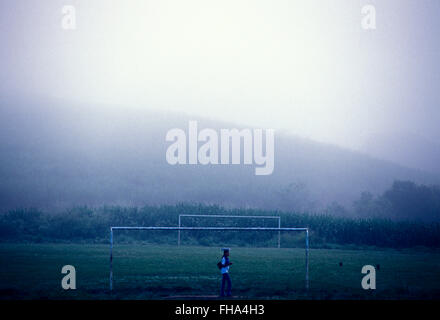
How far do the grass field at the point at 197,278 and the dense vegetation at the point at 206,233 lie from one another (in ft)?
38.9

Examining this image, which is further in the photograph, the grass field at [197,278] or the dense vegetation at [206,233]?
the dense vegetation at [206,233]

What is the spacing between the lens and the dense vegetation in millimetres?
35875

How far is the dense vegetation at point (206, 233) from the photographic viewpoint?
1412 inches

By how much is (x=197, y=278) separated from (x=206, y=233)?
66.0 feet

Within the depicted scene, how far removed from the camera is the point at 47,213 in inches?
1507

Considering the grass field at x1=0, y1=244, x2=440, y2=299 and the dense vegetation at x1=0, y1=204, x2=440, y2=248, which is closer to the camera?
the grass field at x1=0, y1=244, x2=440, y2=299

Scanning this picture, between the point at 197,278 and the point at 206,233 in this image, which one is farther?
the point at 206,233

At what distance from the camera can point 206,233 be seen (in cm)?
3675

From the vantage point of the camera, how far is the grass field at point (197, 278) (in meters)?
13.4

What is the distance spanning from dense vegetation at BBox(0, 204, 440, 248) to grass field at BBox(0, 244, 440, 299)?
1187 centimetres

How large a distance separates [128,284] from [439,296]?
8.36 m

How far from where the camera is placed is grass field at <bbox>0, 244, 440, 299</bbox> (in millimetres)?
13430
